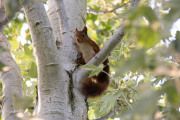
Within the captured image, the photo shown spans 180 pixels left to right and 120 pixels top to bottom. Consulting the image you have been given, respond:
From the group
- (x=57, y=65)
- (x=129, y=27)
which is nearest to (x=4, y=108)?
(x=57, y=65)

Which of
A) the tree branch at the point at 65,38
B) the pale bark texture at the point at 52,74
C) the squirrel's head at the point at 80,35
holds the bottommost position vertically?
the pale bark texture at the point at 52,74

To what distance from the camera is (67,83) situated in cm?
117

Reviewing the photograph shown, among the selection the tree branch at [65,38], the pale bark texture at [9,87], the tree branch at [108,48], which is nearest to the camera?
the tree branch at [108,48]

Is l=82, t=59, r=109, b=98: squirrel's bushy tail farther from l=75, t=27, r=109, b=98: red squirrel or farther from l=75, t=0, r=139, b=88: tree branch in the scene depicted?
l=75, t=0, r=139, b=88: tree branch

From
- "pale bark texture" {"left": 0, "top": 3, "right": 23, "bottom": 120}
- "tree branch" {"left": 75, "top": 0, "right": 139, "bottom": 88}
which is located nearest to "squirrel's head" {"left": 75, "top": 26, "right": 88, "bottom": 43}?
"pale bark texture" {"left": 0, "top": 3, "right": 23, "bottom": 120}

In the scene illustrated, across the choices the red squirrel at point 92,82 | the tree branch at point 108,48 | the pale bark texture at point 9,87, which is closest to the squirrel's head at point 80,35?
the red squirrel at point 92,82

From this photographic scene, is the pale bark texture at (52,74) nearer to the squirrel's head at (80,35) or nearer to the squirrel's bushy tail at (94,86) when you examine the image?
the squirrel's bushy tail at (94,86)

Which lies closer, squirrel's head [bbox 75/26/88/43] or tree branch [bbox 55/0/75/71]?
tree branch [bbox 55/0/75/71]

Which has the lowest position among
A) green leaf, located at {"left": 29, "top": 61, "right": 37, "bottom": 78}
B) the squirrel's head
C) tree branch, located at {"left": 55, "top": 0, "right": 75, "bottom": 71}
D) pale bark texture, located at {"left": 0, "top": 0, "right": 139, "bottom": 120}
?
pale bark texture, located at {"left": 0, "top": 0, "right": 139, "bottom": 120}

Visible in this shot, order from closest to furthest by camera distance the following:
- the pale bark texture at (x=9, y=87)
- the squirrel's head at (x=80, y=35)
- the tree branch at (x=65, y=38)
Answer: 1. the pale bark texture at (x=9, y=87)
2. the tree branch at (x=65, y=38)
3. the squirrel's head at (x=80, y=35)

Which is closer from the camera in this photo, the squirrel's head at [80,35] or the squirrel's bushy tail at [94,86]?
the squirrel's bushy tail at [94,86]

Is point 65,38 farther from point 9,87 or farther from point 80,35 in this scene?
point 80,35

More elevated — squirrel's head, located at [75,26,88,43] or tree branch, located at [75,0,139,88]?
squirrel's head, located at [75,26,88,43]

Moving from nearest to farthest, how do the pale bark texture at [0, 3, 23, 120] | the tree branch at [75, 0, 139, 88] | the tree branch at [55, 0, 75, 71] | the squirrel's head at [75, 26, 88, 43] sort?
the tree branch at [75, 0, 139, 88], the pale bark texture at [0, 3, 23, 120], the tree branch at [55, 0, 75, 71], the squirrel's head at [75, 26, 88, 43]
